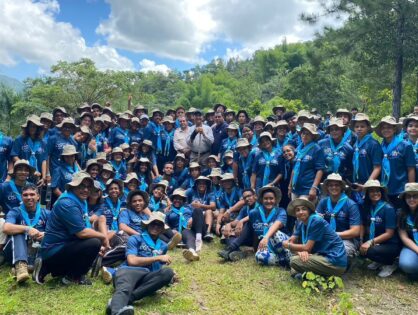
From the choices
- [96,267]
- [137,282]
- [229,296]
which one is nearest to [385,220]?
[229,296]

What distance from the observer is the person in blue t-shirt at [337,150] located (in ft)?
23.6

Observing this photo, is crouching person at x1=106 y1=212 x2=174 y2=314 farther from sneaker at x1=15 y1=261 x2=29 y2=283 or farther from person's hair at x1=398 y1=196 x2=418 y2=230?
person's hair at x1=398 y1=196 x2=418 y2=230

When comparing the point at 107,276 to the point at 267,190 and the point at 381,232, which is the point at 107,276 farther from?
the point at 381,232

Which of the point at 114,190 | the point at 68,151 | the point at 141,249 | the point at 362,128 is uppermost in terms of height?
the point at 362,128

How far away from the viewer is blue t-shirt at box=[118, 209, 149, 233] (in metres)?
6.85

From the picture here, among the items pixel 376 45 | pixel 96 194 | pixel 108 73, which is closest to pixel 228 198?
pixel 96 194

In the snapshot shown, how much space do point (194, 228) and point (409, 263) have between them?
3.93 metres

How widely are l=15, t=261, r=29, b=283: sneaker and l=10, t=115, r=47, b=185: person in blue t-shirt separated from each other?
7.87ft

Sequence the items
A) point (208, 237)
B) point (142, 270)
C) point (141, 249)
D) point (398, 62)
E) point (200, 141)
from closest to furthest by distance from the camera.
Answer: point (142, 270) < point (141, 249) < point (208, 237) < point (200, 141) < point (398, 62)

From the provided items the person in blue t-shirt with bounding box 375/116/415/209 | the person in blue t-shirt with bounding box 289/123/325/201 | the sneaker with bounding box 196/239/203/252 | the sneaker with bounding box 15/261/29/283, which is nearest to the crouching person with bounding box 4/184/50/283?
the sneaker with bounding box 15/261/29/283

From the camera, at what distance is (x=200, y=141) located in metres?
10.3

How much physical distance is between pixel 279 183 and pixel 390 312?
3.47 m

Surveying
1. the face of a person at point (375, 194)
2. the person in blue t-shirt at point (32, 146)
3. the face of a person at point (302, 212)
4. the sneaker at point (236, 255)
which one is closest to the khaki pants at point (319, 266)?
the face of a person at point (302, 212)

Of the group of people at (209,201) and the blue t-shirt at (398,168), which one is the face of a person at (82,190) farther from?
the blue t-shirt at (398,168)
